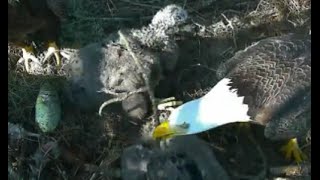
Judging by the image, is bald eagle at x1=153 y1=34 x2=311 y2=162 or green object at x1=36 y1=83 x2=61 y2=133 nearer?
bald eagle at x1=153 y1=34 x2=311 y2=162

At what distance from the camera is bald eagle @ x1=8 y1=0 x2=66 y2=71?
375 centimetres

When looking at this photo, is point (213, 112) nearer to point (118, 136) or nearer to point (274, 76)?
point (274, 76)

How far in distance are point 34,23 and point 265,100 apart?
4.74 ft

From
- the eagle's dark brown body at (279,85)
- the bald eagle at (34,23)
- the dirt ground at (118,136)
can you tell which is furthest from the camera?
the bald eagle at (34,23)

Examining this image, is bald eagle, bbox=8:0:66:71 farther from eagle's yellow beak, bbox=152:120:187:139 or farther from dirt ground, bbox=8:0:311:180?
eagle's yellow beak, bbox=152:120:187:139

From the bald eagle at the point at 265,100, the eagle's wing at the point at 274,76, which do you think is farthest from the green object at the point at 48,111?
the eagle's wing at the point at 274,76

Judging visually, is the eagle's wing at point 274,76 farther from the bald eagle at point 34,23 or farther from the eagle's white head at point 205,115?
the bald eagle at point 34,23

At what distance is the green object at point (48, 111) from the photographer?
3.71 metres

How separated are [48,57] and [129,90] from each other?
62 cm

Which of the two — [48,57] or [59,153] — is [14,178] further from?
[48,57]

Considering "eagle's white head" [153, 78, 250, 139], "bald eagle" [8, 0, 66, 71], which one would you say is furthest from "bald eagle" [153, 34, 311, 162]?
"bald eagle" [8, 0, 66, 71]

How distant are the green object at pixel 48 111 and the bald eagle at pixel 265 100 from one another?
64cm

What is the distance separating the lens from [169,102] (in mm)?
3684
